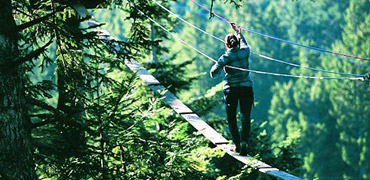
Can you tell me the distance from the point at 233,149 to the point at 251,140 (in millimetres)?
6696

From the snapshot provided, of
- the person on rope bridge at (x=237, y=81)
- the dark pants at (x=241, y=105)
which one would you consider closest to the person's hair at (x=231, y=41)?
the person on rope bridge at (x=237, y=81)

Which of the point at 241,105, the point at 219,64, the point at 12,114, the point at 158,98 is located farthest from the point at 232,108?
the point at 12,114

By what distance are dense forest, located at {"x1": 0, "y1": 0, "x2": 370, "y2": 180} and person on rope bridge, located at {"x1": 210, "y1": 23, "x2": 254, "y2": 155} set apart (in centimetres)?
39

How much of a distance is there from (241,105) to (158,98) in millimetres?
1160

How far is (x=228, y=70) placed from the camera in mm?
6176

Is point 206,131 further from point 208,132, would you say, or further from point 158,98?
point 158,98

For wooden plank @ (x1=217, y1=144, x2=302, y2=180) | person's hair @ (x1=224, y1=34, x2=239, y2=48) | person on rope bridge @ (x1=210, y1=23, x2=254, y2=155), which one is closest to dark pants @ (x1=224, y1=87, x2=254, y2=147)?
person on rope bridge @ (x1=210, y1=23, x2=254, y2=155)

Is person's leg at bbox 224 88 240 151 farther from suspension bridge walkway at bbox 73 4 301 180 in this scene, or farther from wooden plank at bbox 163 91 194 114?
wooden plank at bbox 163 91 194 114

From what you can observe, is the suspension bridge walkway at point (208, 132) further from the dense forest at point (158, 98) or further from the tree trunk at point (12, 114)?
the tree trunk at point (12, 114)

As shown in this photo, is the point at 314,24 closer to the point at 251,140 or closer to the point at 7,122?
the point at 251,140

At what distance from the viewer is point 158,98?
5707 mm

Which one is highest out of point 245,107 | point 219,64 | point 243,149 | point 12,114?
point 219,64

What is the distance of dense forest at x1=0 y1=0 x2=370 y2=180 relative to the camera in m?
4.85

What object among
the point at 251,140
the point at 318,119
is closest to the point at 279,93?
the point at 318,119
